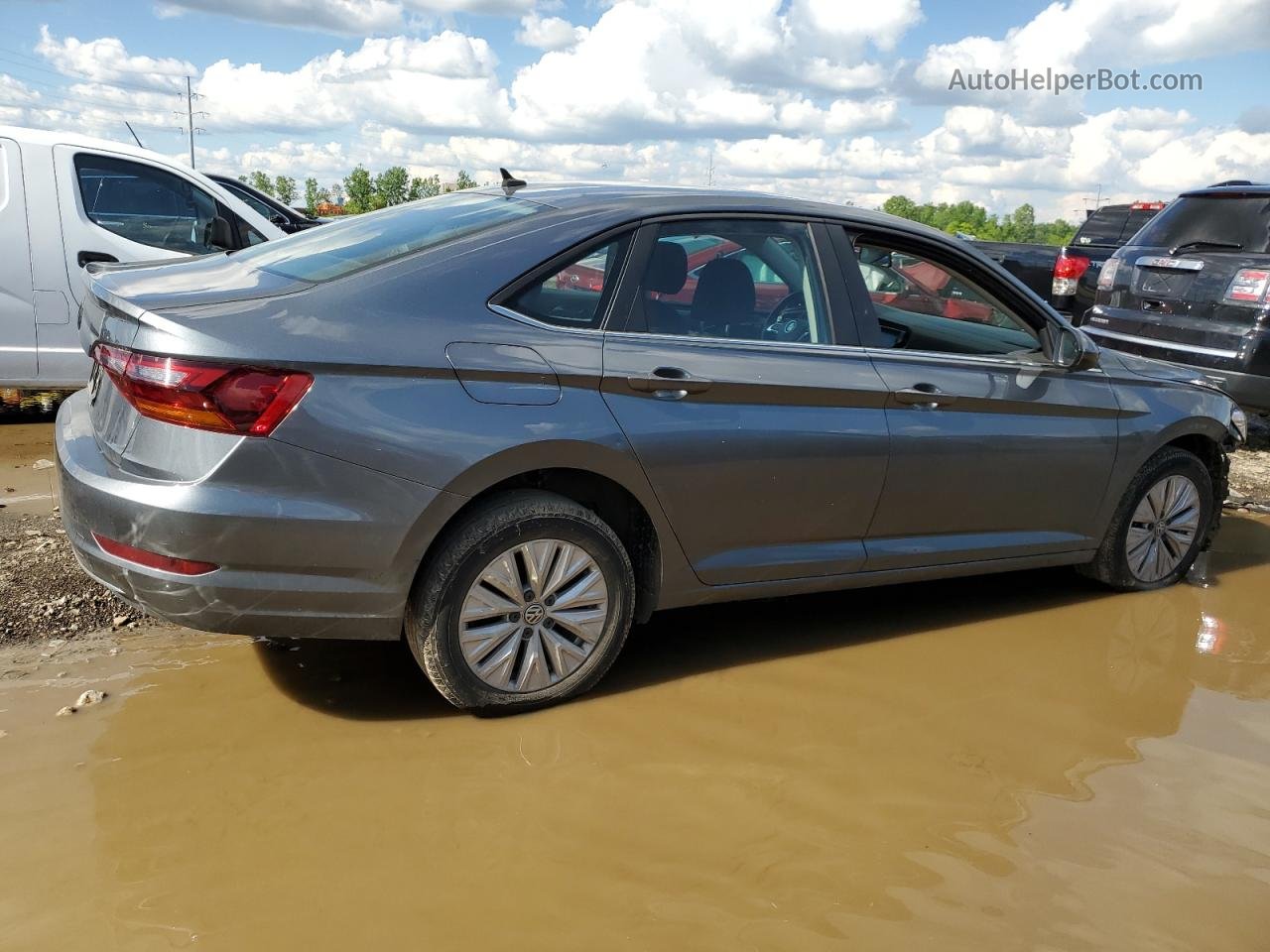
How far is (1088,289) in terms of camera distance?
10359 millimetres

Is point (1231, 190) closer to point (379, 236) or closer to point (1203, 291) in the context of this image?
point (1203, 291)

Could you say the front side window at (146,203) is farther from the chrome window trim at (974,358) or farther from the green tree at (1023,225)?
the green tree at (1023,225)

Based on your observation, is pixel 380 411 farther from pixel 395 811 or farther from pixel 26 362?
pixel 26 362

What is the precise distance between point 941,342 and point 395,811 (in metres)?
2.78

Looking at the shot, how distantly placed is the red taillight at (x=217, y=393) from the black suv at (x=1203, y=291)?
6.26 metres

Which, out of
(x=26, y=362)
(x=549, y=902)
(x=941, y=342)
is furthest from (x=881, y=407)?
(x=26, y=362)

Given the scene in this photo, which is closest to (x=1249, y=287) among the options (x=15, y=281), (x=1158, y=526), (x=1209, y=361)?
(x=1209, y=361)

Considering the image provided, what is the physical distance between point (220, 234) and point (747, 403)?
15.1 ft

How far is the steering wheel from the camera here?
3894mm

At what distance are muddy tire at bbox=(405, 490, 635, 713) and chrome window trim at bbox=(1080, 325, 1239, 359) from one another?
5.86 meters

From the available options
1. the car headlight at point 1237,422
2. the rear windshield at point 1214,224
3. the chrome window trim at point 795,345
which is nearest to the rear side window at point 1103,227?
the rear windshield at point 1214,224

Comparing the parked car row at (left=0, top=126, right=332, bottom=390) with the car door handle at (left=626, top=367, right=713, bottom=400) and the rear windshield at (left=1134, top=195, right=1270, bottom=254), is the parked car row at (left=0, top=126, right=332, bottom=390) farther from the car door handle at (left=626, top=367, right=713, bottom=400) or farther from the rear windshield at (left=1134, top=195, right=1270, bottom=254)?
the rear windshield at (left=1134, top=195, right=1270, bottom=254)

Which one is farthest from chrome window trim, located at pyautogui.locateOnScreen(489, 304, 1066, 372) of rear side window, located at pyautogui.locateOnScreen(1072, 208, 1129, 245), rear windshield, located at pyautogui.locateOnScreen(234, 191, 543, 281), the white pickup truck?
rear side window, located at pyautogui.locateOnScreen(1072, 208, 1129, 245)

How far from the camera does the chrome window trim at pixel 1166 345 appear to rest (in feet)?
25.0
